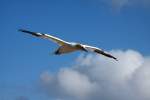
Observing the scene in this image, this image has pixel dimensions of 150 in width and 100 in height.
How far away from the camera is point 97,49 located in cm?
11212

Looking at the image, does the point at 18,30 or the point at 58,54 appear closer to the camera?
the point at 18,30

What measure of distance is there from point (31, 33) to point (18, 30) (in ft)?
18.2

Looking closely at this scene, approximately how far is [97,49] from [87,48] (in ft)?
10.2

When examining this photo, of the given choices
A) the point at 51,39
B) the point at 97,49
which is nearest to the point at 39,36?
the point at 51,39

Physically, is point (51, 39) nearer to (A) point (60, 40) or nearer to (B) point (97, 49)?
(A) point (60, 40)

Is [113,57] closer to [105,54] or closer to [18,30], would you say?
[105,54]

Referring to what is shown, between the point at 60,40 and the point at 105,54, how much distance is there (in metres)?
8.61

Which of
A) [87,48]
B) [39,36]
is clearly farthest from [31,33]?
[87,48]

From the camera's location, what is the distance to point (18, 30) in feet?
348

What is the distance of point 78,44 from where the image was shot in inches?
4264

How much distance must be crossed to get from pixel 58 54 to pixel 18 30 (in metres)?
11.0

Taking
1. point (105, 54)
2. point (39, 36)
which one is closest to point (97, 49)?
point (105, 54)

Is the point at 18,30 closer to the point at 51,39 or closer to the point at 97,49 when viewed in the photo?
the point at 51,39

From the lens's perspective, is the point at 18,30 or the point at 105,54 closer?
the point at 18,30
